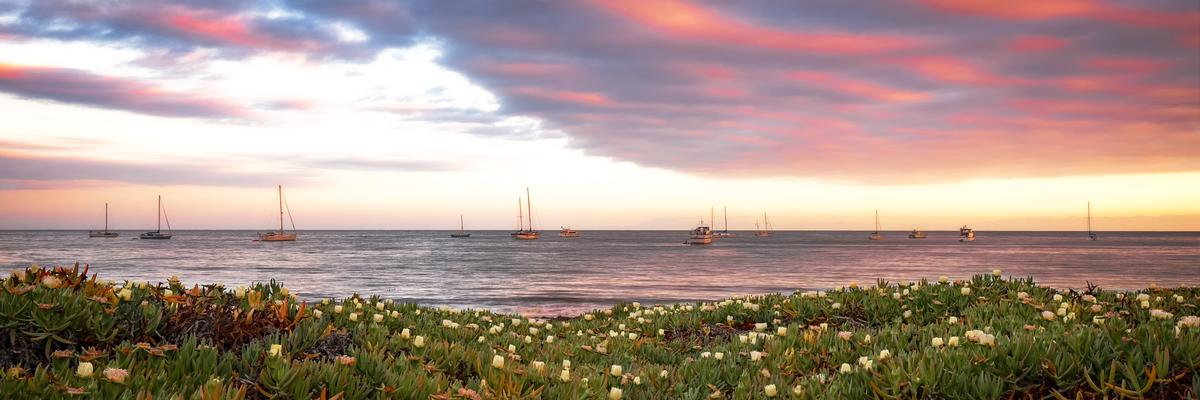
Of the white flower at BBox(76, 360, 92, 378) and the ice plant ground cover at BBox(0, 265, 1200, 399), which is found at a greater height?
the white flower at BBox(76, 360, 92, 378)

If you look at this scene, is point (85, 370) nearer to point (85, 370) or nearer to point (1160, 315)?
point (85, 370)

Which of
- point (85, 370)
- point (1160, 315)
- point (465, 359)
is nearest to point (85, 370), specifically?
point (85, 370)

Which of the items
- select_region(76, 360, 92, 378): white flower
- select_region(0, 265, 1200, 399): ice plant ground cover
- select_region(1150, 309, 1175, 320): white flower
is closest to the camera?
select_region(76, 360, 92, 378): white flower

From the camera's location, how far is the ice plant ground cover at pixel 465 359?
4711 millimetres

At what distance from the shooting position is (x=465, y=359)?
260 inches

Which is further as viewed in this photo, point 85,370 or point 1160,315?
point 1160,315

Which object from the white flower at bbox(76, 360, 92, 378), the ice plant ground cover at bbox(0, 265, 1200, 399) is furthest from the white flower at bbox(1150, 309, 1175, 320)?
the white flower at bbox(76, 360, 92, 378)

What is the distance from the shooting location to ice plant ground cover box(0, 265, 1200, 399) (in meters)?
4.71

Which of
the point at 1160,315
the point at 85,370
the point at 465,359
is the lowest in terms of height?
the point at 465,359

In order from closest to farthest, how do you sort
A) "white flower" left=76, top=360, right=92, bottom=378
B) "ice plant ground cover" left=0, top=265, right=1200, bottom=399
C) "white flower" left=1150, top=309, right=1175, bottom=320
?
"white flower" left=76, top=360, right=92, bottom=378 < "ice plant ground cover" left=0, top=265, right=1200, bottom=399 < "white flower" left=1150, top=309, right=1175, bottom=320

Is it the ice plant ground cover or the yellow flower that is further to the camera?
the ice plant ground cover

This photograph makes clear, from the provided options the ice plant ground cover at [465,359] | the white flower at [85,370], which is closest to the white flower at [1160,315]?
the ice plant ground cover at [465,359]

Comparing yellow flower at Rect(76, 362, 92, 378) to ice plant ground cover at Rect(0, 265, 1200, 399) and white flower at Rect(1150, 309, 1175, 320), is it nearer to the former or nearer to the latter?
ice plant ground cover at Rect(0, 265, 1200, 399)

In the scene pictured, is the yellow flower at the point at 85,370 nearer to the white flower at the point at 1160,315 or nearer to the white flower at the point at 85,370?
the white flower at the point at 85,370
